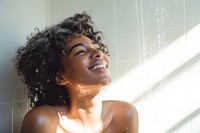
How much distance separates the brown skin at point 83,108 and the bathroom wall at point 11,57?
15cm

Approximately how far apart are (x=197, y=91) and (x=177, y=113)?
14 cm

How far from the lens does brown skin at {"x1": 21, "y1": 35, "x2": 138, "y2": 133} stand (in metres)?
0.90

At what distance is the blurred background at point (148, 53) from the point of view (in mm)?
1144

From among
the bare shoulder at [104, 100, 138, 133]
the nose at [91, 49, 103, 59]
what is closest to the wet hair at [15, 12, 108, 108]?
the nose at [91, 49, 103, 59]

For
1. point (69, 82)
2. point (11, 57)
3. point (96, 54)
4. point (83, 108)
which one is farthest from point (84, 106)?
point (11, 57)

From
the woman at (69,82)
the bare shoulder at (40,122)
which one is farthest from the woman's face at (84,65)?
the bare shoulder at (40,122)

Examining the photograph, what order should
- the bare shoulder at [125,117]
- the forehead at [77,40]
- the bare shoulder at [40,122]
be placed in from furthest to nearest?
1. the bare shoulder at [125,117]
2. the forehead at [77,40]
3. the bare shoulder at [40,122]

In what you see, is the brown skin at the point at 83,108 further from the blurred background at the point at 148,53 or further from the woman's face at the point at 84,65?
the blurred background at the point at 148,53

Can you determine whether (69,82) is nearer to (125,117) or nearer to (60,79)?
(60,79)

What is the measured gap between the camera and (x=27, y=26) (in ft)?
3.81

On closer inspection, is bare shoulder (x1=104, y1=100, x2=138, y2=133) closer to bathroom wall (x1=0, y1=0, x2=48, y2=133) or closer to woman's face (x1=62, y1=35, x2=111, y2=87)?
woman's face (x1=62, y1=35, x2=111, y2=87)

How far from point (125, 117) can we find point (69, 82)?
0.97ft

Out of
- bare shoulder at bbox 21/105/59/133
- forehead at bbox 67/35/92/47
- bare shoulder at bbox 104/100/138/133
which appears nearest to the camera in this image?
bare shoulder at bbox 21/105/59/133

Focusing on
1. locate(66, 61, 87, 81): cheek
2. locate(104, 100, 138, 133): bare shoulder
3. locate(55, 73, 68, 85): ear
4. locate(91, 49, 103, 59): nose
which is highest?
locate(91, 49, 103, 59): nose
